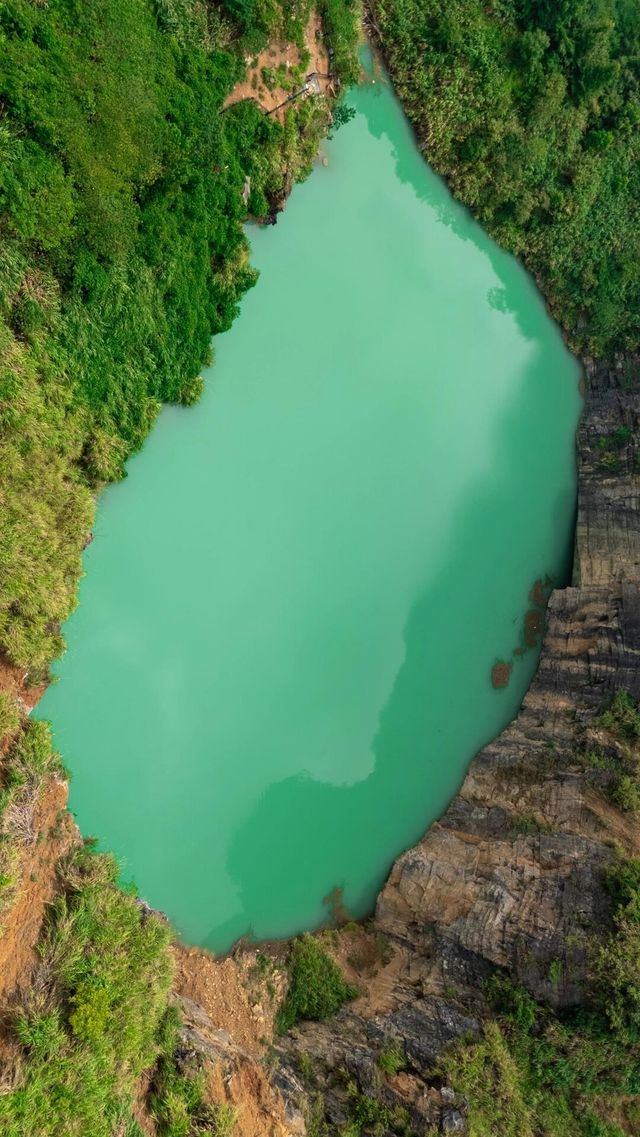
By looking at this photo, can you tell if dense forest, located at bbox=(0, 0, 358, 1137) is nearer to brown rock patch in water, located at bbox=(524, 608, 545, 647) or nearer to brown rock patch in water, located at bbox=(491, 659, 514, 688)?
brown rock patch in water, located at bbox=(491, 659, 514, 688)

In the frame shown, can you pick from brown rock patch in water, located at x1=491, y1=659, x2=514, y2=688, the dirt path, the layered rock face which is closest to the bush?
the layered rock face

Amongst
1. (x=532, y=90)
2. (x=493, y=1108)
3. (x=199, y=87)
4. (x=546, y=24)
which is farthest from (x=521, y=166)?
(x=493, y=1108)

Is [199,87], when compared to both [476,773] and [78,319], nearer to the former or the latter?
[78,319]

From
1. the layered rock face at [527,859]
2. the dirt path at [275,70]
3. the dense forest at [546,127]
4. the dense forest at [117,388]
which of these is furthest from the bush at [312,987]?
the dirt path at [275,70]

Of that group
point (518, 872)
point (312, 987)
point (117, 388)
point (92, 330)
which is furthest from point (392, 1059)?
point (92, 330)

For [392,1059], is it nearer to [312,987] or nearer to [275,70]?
[312,987]

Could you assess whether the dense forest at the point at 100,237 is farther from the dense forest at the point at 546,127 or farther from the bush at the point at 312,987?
the bush at the point at 312,987
